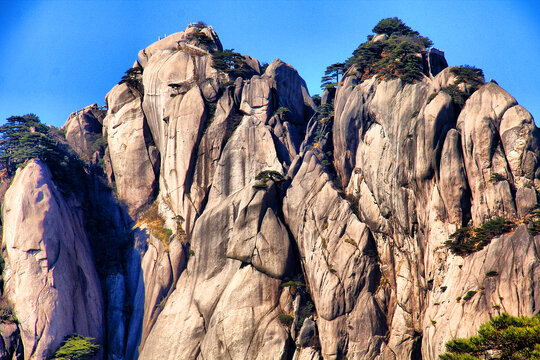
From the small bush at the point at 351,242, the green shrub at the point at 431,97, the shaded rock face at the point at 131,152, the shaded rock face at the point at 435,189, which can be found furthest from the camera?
the shaded rock face at the point at 131,152

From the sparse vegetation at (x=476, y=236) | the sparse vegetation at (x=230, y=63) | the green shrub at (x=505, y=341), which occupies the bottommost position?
the green shrub at (x=505, y=341)

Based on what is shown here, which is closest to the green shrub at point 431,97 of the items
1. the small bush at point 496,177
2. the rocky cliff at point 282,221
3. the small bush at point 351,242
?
the rocky cliff at point 282,221

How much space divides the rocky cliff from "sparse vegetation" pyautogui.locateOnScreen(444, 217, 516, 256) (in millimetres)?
402

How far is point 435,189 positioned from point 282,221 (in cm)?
2005

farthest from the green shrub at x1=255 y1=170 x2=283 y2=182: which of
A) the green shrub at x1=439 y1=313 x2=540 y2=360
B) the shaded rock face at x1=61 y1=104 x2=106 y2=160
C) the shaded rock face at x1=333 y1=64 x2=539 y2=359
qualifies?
the green shrub at x1=439 y1=313 x2=540 y2=360

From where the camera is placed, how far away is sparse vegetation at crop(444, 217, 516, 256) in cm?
4366

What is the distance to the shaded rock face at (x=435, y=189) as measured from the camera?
43062mm

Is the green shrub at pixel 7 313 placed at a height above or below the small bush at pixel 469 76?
below

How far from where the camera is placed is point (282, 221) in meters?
62.9

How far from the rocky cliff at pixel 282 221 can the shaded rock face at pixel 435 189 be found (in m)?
0.16

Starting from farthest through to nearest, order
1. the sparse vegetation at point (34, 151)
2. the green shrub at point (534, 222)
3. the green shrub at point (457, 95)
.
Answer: the sparse vegetation at point (34, 151), the green shrub at point (457, 95), the green shrub at point (534, 222)

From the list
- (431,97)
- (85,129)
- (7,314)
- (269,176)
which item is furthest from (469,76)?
(85,129)

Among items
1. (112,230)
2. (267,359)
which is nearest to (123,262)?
(112,230)

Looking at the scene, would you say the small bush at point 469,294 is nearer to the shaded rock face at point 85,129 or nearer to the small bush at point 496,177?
the small bush at point 496,177
